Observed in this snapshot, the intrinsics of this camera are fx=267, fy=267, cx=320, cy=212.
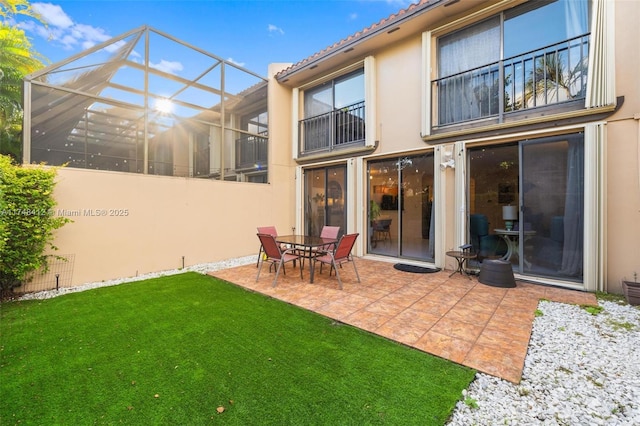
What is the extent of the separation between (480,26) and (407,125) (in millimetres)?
2393

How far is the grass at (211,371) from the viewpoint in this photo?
1.90 metres

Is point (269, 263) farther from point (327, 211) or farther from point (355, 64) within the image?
point (355, 64)

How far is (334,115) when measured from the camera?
8.13 metres

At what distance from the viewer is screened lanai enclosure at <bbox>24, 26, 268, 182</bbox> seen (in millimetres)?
5023

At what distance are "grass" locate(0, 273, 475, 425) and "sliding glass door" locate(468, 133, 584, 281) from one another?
12.8ft

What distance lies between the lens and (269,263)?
6770 millimetres

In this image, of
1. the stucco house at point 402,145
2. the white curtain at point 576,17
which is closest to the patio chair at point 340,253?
the stucco house at point 402,145

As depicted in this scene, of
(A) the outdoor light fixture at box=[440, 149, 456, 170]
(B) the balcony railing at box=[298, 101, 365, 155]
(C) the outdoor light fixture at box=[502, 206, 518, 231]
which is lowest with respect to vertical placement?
(C) the outdoor light fixture at box=[502, 206, 518, 231]

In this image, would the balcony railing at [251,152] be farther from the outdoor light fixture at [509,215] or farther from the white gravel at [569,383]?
the white gravel at [569,383]

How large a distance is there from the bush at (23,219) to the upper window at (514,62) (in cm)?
782

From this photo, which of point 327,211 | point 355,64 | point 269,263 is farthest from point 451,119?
point 269,263

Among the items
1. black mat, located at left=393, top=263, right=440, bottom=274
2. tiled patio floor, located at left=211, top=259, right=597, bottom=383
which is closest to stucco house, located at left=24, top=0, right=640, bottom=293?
black mat, located at left=393, top=263, right=440, bottom=274

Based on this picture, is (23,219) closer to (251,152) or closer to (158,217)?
(158,217)

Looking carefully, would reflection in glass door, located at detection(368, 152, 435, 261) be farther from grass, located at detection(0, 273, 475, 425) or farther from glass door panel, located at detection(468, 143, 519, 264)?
grass, located at detection(0, 273, 475, 425)
